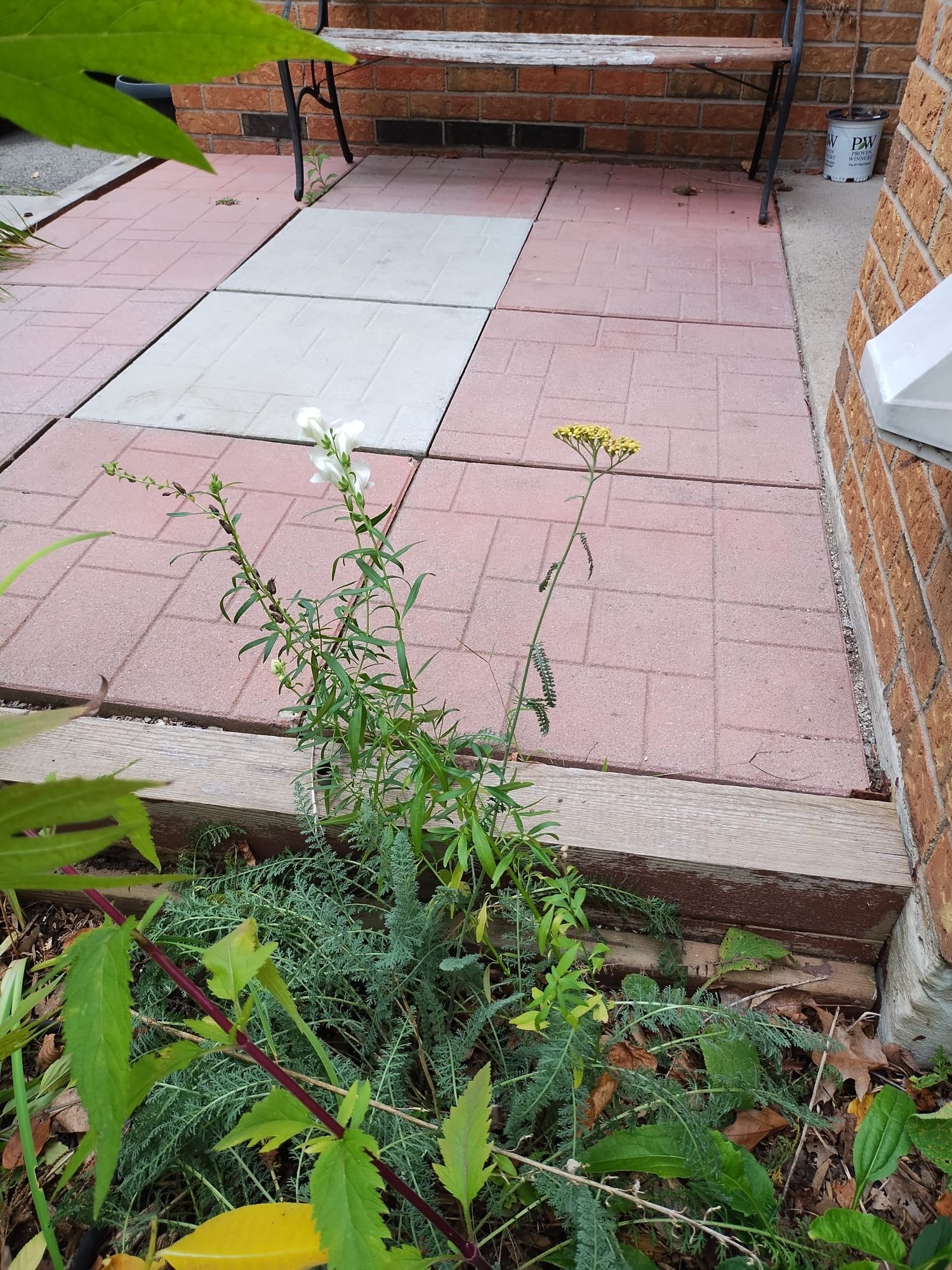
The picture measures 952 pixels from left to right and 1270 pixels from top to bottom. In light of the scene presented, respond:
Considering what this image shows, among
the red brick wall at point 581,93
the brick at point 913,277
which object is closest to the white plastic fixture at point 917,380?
the brick at point 913,277

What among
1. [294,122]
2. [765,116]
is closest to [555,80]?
[765,116]

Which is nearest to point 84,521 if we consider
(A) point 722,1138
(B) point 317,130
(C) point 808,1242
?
(A) point 722,1138

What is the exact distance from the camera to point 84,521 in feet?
8.58

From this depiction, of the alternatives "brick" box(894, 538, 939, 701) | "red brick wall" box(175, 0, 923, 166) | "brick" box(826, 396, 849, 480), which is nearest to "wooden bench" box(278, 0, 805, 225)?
"red brick wall" box(175, 0, 923, 166)

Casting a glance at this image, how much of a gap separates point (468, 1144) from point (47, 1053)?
1.00 metres

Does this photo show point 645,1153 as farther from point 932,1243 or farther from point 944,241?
point 944,241

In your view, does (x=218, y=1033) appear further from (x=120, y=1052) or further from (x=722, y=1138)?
(x=722, y=1138)

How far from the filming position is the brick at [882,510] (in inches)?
79.3

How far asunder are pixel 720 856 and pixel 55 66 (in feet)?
5.32

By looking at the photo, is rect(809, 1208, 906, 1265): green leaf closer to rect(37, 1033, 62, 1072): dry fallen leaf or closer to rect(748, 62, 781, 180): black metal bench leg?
rect(37, 1033, 62, 1072): dry fallen leaf

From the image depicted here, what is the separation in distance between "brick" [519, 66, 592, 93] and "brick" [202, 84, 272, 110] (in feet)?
5.20

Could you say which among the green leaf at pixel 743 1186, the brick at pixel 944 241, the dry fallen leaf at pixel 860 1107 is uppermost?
the brick at pixel 944 241

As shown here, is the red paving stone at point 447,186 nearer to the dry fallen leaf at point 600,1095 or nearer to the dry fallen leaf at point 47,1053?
the dry fallen leaf at point 47,1053

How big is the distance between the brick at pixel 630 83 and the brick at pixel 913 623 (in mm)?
4380
